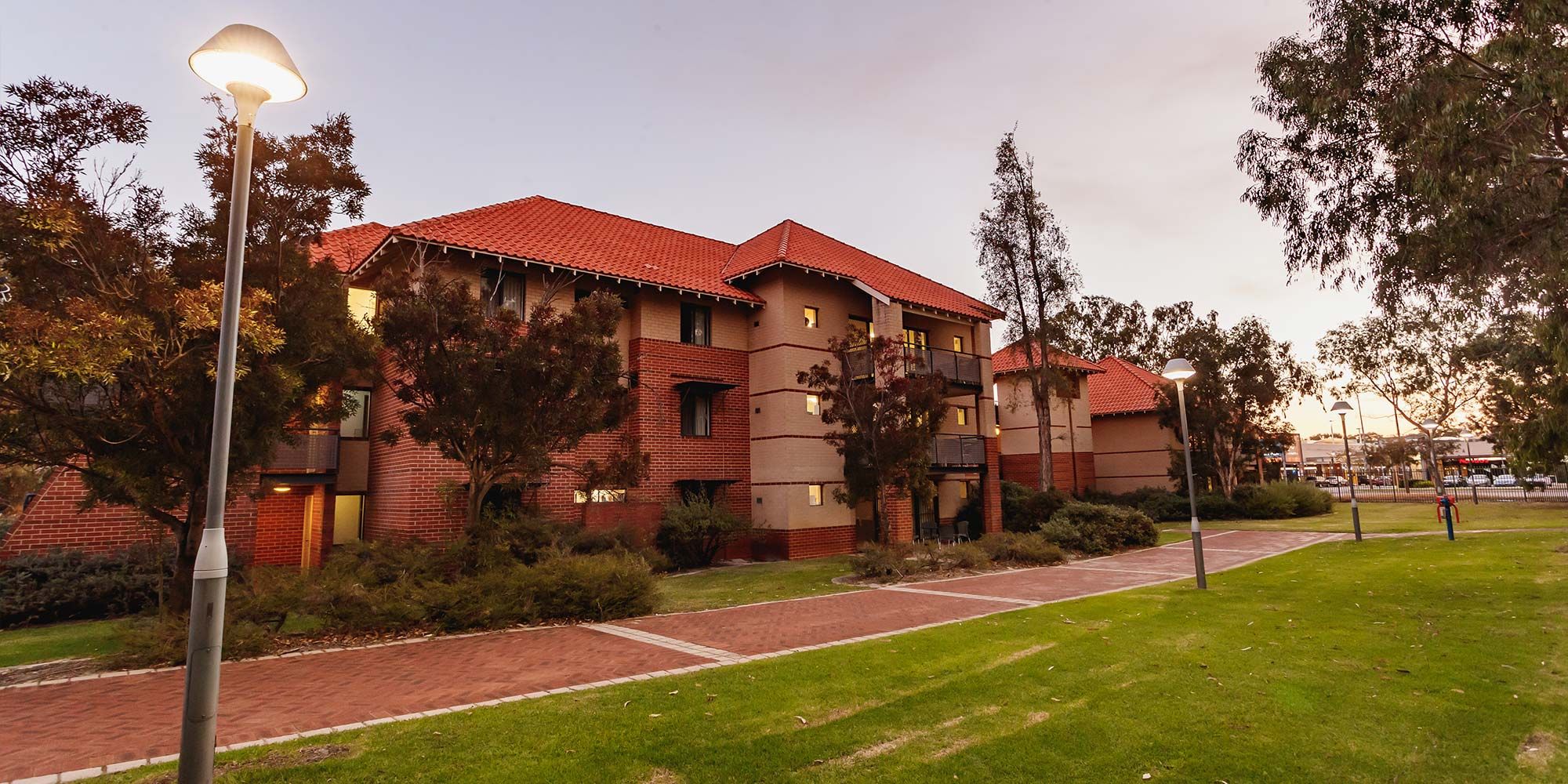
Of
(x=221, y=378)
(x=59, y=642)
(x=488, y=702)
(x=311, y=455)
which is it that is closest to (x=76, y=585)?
(x=59, y=642)

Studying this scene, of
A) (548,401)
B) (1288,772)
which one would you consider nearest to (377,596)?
(548,401)

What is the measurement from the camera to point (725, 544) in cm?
2047

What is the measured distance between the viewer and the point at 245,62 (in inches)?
156

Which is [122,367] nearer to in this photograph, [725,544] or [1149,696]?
[1149,696]

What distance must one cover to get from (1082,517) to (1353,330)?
32.0 meters

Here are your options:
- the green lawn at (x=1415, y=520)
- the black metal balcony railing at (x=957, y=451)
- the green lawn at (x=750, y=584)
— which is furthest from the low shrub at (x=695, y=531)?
the green lawn at (x=1415, y=520)

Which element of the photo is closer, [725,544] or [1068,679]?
[1068,679]

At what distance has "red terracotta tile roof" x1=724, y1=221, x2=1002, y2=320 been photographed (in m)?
22.8

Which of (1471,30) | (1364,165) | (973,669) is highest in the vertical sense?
(1471,30)

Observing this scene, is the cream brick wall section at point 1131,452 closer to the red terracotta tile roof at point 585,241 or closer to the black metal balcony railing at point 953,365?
the black metal balcony railing at point 953,365

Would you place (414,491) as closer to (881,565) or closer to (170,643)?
(170,643)

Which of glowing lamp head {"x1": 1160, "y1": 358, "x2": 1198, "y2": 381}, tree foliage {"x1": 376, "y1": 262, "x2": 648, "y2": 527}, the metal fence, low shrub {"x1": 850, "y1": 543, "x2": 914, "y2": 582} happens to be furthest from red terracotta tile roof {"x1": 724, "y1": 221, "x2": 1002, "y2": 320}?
the metal fence

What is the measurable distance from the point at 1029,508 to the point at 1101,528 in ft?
20.4

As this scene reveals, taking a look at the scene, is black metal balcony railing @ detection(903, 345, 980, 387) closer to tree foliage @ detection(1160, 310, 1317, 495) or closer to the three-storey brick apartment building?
the three-storey brick apartment building
